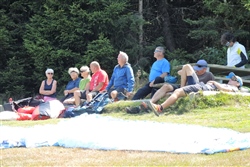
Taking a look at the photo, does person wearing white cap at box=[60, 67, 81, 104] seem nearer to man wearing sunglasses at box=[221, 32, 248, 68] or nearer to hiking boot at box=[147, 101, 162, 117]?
hiking boot at box=[147, 101, 162, 117]

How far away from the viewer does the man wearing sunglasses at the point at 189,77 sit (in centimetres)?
884

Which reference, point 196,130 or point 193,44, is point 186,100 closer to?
point 196,130

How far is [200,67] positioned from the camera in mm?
9141

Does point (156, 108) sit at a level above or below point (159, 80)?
below

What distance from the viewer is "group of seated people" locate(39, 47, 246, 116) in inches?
345

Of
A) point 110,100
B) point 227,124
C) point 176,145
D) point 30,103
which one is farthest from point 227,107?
point 30,103

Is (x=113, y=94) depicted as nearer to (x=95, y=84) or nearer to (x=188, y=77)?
(x=95, y=84)

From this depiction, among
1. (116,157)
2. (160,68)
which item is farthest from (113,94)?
(116,157)

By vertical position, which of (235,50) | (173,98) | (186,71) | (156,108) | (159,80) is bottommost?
(156,108)

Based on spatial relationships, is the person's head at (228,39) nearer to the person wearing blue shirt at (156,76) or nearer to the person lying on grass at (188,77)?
the person lying on grass at (188,77)

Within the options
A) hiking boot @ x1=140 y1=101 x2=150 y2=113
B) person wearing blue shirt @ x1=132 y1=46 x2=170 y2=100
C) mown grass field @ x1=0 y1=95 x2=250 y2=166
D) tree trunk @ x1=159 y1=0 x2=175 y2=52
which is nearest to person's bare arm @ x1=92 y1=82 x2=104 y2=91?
person wearing blue shirt @ x1=132 y1=46 x2=170 y2=100

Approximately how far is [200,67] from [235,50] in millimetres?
1133

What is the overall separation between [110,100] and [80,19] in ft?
18.7

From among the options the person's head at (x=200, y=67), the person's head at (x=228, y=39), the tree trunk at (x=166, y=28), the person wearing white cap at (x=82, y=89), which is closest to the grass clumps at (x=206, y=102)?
the person's head at (x=200, y=67)
